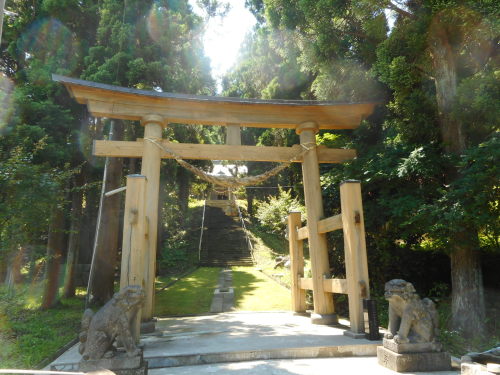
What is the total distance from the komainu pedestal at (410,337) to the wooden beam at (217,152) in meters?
3.09

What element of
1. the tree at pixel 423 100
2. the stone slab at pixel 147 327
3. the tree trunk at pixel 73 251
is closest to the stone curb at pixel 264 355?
the stone slab at pixel 147 327

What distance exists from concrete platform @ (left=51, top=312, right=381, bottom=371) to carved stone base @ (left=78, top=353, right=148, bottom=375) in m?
0.45

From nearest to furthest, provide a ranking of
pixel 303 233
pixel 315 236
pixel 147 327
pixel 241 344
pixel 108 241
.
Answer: pixel 241 344, pixel 147 327, pixel 315 236, pixel 303 233, pixel 108 241

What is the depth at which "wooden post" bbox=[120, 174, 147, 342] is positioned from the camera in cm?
462

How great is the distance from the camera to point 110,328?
3.34 meters

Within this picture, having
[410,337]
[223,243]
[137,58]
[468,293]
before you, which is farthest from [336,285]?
[223,243]

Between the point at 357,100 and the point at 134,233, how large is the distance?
18.4 ft

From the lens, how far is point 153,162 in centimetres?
545

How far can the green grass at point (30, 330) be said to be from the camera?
4387 millimetres

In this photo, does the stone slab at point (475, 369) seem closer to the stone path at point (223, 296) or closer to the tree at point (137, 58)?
the stone path at point (223, 296)

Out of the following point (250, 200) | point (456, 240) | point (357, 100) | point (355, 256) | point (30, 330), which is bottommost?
point (30, 330)

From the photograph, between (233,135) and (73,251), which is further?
(73,251)

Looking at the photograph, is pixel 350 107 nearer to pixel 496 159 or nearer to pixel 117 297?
pixel 496 159

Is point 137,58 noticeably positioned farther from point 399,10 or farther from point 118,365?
point 118,365
